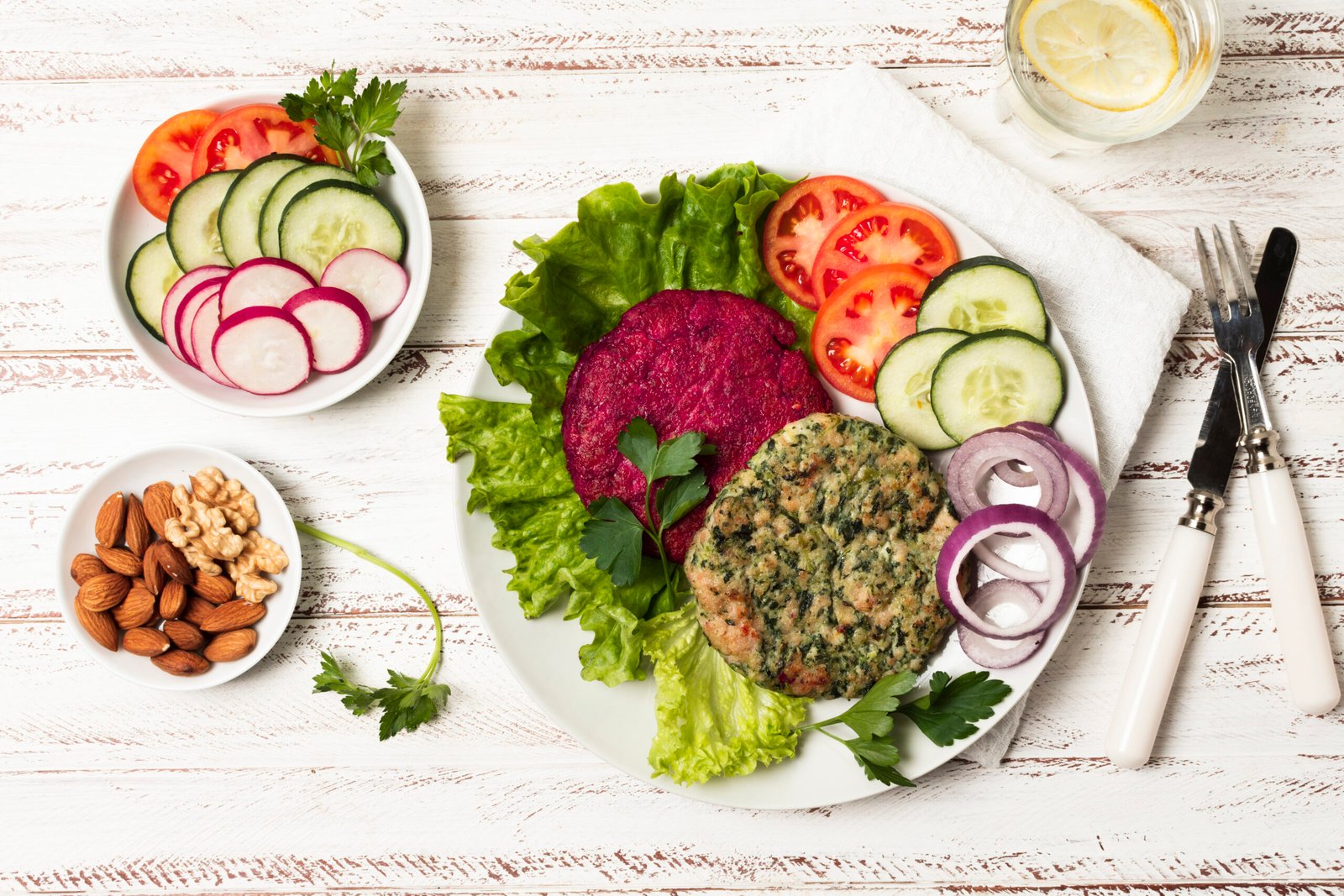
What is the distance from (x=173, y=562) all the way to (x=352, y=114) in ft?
5.15

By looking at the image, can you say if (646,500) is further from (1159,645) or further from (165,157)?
(165,157)

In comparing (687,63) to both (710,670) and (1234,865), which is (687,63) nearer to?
(710,670)

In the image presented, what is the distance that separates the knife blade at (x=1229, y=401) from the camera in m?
3.09

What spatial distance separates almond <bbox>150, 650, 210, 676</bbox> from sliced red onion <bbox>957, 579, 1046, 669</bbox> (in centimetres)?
245

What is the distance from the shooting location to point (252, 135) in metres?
3.15

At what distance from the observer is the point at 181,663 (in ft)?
10.3

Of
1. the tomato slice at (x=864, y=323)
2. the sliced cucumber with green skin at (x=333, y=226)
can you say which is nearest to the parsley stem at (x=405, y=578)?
the sliced cucumber with green skin at (x=333, y=226)

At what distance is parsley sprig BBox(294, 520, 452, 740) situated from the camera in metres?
3.14

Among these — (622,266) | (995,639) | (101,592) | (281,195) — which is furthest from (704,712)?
(281,195)

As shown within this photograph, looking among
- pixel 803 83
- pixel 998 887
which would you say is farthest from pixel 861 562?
pixel 803 83

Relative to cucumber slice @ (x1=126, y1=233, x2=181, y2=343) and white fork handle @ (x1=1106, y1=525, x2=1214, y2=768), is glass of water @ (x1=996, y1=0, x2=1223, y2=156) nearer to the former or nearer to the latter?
white fork handle @ (x1=1106, y1=525, x2=1214, y2=768)

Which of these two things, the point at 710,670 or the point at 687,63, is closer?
the point at 710,670

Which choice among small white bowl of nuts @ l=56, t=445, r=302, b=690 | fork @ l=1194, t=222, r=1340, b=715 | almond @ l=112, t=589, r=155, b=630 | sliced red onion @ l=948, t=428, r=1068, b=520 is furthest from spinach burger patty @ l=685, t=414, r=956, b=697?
almond @ l=112, t=589, r=155, b=630

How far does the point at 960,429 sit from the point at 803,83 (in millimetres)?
1366
